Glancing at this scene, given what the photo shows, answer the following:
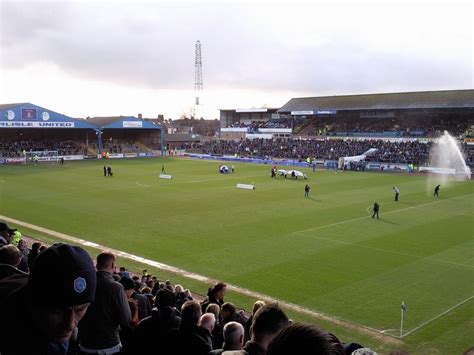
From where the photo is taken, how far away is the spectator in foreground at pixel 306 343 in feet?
7.19

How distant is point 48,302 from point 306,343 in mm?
1470

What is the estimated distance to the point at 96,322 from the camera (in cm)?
555

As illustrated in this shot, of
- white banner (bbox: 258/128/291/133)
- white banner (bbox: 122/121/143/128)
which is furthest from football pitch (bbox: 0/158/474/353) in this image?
white banner (bbox: 258/128/291/133)

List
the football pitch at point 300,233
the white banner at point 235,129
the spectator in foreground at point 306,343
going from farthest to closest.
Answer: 1. the white banner at point 235,129
2. the football pitch at point 300,233
3. the spectator in foreground at point 306,343

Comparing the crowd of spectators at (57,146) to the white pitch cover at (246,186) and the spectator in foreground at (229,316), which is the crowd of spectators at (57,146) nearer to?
the white pitch cover at (246,186)

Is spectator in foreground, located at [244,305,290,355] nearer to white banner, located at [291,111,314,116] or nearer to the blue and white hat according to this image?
the blue and white hat

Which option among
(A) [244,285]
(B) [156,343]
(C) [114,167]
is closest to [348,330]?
(A) [244,285]

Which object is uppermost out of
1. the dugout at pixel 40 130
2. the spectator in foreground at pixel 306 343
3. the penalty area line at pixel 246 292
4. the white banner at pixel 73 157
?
the dugout at pixel 40 130

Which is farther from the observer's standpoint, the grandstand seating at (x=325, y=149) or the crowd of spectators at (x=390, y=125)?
the crowd of spectators at (x=390, y=125)

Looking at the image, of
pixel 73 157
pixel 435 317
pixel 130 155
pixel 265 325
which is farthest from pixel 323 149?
pixel 265 325

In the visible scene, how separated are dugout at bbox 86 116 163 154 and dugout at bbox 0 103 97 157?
2847 mm

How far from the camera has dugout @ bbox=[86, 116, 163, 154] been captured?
3244 inches

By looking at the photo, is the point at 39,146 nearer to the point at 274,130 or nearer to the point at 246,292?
the point at 274,130

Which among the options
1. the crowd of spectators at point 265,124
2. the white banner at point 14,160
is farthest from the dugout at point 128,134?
the crowd of spectators at point 265,124
